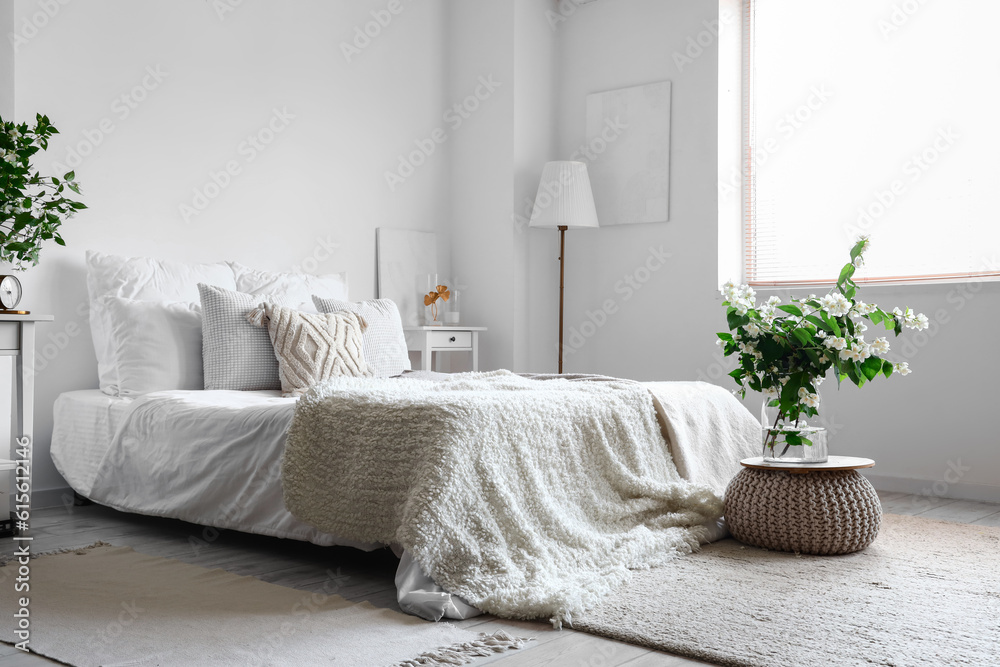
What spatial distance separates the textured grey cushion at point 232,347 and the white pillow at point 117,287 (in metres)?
0.29

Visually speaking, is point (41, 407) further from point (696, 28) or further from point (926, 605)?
point (696, 28)

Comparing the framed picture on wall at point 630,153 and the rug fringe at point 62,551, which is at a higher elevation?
the framed picture on wall at point 630,153

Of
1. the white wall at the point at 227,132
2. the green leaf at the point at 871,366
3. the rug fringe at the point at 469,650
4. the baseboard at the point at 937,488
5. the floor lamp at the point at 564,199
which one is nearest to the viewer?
the rug fringe at the point at 469,650

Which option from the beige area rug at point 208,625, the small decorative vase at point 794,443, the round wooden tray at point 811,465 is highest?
the small decorative vase at point 794,443

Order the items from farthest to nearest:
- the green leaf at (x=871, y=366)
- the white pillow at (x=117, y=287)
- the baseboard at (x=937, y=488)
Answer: the baseboard at (x=937, y=488), the white pillow at (x=117, y=287), the green leaf at (x=871, y=366)

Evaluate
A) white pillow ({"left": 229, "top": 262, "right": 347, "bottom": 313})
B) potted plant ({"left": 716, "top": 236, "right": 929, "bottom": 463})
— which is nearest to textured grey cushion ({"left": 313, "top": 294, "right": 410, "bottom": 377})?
white pillow ({"left": 229, "top": 262, "right": 347, "bottom": 313})

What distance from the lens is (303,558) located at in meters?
2.72

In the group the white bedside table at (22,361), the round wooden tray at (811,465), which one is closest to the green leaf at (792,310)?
the round wooden tray at (811,465)

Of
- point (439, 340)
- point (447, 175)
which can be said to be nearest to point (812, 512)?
point (439, 340)

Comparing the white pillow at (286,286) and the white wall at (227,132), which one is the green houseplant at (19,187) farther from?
the white pillow at (286,286)

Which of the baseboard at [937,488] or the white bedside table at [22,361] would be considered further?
the baseboard at [937,488]

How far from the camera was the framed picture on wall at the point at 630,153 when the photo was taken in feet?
16.1

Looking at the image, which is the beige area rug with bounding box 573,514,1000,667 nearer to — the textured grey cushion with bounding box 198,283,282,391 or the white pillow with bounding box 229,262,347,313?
the textured grey cushion with bounding box 198,283,282,391

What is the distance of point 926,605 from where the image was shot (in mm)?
2221
